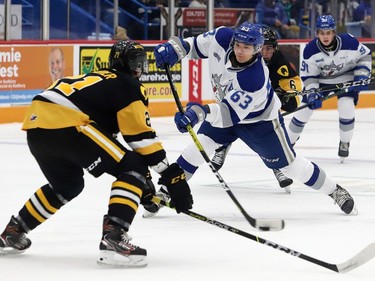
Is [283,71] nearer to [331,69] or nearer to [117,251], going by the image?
[331,69]

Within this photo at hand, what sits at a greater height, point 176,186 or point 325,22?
point 325,22

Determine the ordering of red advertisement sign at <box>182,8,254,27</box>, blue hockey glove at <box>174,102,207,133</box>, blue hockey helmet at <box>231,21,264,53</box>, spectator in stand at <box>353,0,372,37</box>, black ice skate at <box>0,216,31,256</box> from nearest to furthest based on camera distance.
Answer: black ice skate at <box>0,216,31,256</box>, blue hockey glove at <box>174,102,207,133</box>, blue hockey helmet at <box>231,21,264,53</box>, red advertisement sign at <box>182,8,254,27</box>, spectator in stand at <box>353,0,372,37</box>

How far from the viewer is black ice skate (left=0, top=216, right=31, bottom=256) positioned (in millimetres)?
4598

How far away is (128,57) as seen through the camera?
450 cm

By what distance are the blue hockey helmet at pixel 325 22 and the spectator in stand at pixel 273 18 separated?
539cm

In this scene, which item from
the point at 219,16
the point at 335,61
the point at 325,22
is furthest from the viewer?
the point at 219,16

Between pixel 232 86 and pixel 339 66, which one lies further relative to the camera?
pixel 339 66

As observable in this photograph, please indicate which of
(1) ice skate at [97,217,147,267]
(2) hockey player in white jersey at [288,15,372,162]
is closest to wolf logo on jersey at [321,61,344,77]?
(2) hockey player in white jersey at [288,15,372,162]

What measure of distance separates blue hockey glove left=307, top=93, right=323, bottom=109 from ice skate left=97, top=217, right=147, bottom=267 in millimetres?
3957

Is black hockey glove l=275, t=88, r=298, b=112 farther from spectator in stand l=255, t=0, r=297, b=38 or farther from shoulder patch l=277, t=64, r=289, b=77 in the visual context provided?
spectator in stand l=255, t=0, r=297, b=38

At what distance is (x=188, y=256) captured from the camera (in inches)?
185

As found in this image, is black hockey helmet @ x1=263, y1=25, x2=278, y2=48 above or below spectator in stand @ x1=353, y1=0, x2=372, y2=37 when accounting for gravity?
above

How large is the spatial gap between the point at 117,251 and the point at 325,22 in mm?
4300

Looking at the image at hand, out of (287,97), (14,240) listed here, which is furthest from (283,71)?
(14,240)
